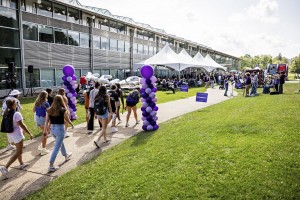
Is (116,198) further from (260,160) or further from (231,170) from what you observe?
(260,160)

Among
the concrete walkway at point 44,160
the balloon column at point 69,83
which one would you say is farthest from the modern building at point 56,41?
the concrete walkway at point 44,160

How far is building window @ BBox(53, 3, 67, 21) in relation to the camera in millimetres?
25820

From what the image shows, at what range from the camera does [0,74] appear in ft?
68.0

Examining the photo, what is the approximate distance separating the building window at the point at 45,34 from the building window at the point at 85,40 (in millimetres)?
4485

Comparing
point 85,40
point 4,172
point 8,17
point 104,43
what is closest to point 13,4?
point 8,17

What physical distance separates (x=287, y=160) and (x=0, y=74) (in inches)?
869

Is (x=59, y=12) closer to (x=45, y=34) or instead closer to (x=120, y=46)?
(x=45, y=34)

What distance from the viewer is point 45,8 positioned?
979 inches

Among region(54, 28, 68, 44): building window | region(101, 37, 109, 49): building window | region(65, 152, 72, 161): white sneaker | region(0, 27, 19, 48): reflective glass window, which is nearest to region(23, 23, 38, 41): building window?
region(0, 27, 19, 48): reflective glass window

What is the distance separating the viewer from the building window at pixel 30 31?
22672 millimetres

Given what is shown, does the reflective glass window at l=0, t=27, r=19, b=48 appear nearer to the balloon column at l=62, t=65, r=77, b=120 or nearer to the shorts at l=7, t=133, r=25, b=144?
the balloon column at l=62, t=65, r=77, b=120

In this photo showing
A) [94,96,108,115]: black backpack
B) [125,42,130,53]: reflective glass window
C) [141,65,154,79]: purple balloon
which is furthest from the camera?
[125,42,130,53]: reflective glass window

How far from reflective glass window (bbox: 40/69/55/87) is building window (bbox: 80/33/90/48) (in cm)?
575

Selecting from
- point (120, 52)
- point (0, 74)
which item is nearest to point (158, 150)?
point (0, 74)
